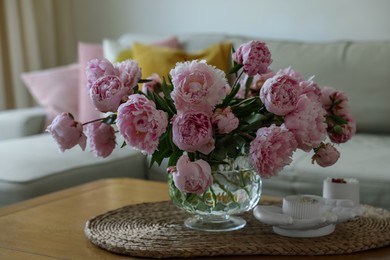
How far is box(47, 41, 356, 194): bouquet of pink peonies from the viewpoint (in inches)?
51.0

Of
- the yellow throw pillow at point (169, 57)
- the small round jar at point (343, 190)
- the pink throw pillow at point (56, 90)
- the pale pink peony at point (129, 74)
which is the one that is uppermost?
the pale pink peony at point (129, 74)

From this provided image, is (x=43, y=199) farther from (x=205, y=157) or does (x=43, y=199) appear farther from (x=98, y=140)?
(x=205, y=157)

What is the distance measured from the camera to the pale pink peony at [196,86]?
129 centimetres

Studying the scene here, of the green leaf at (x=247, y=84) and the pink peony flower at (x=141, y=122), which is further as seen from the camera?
the green leaf at (x=247, y=84)

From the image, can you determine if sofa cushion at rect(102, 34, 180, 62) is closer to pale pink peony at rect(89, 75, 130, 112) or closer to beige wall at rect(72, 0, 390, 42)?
beige wall at rect(72, 0, 390, 42)

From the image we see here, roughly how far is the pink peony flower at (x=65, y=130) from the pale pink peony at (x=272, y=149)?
1.20ft

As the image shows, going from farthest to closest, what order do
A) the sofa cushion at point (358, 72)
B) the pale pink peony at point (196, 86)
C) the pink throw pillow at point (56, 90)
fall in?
the pink throw pillow at point (56, 90) → the sofa cushion at point (358, 72) → the pale pink peony at point (196, 86)

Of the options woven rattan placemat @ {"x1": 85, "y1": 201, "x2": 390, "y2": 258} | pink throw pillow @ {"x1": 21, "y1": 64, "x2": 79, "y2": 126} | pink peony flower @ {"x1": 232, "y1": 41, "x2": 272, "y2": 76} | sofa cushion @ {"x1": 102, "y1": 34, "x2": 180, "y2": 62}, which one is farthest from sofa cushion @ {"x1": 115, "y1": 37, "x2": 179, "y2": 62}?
pink peony flower @ {"x1": 232, "y1": 41, "x2": 272, "y2": 76}

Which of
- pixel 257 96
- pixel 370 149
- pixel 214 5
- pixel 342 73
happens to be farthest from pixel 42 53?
pixel 257 96

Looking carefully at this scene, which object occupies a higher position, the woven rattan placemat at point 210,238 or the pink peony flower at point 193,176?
the pink peony flower at point 193,176

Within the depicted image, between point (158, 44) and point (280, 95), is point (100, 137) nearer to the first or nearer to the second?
point (280, 95)

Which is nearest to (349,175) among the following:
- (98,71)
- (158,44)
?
(98,71)

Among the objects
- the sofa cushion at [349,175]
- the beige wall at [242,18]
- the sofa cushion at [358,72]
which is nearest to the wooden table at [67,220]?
the sofa cushion at [349,175]

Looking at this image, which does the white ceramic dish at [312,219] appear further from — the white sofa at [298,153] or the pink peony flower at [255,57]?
the white sofa at [298,153]
